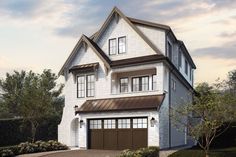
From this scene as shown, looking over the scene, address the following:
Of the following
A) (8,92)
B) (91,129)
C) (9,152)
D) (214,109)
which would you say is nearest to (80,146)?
(91,129)

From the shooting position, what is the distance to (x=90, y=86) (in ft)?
109

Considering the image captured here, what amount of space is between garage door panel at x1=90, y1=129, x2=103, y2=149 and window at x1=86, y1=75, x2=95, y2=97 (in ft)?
11.8

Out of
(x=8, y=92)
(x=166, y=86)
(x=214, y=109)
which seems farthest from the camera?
(x=8, y=92)

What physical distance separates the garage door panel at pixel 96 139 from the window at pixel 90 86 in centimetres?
359

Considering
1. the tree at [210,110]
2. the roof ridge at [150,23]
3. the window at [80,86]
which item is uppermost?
the roof ridge at [150,23]

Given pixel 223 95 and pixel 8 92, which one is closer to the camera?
pixel 223 95

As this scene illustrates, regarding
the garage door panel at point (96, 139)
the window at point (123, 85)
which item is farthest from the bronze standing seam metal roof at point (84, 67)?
the garage door panel at point (96, 139)

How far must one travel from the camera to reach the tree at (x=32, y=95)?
120 ft

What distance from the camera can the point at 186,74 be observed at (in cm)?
4172

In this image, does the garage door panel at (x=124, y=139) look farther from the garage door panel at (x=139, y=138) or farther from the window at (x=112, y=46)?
the window at (x=112, y=46)

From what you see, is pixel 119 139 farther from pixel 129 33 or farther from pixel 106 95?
pixel 129 33

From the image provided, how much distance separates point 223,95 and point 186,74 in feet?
65.5

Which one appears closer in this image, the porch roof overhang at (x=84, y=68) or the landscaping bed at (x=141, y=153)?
the landscaping bed at (x=141, y=153)

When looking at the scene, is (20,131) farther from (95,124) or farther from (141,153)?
(141,153)
